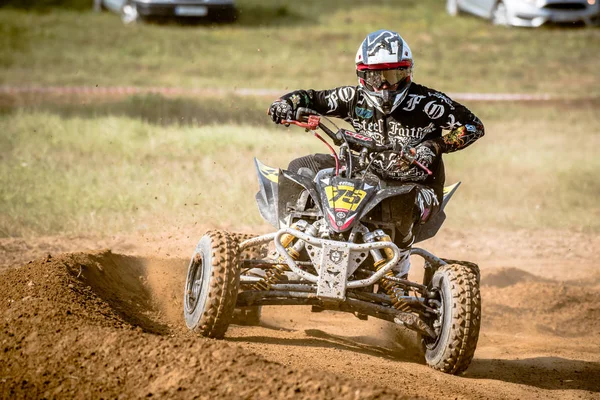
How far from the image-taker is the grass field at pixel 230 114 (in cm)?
1237

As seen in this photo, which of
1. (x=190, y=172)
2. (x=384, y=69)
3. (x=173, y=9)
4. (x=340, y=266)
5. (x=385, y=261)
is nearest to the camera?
(x=340, y=266)

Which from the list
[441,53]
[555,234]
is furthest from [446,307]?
[441,53]

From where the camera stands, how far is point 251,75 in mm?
22188

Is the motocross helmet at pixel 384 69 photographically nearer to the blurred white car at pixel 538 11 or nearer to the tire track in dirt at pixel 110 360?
the tire track in dirt at pixel 110 360

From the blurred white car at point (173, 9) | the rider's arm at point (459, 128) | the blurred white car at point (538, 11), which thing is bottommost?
the rider's arm at point (459, 128)

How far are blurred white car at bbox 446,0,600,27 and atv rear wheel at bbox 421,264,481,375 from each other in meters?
20.0

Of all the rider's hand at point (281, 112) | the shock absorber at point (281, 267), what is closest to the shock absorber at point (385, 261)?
the shock absorber at point (281, 267)

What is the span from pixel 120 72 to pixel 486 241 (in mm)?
12099

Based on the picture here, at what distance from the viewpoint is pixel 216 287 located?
20.8ft

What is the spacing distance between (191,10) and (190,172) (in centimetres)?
1248

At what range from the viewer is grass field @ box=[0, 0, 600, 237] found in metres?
12.4

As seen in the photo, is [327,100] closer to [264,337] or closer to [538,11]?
[264,337]

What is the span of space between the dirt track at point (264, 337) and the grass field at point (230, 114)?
1.69 meters

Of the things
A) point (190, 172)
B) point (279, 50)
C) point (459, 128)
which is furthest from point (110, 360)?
point (279, 50)
